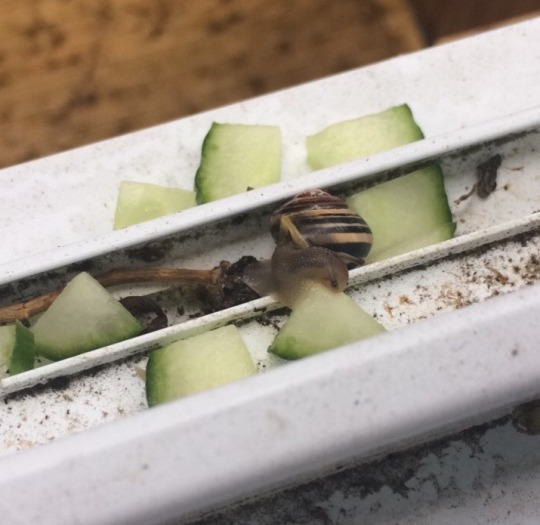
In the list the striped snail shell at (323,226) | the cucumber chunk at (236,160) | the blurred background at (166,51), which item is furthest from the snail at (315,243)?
the blurred background at (166,51)

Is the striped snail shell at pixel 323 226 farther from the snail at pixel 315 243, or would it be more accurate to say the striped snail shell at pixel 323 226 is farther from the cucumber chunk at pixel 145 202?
the cucumber chunk at pixel 145 202

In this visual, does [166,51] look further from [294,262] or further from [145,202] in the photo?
[294,262]

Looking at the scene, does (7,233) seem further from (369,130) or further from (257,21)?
(257,21)

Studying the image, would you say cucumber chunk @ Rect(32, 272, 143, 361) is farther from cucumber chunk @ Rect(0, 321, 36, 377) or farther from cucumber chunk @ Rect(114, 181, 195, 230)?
cucumber chunk @ Rect(114, 181, 195, 230)

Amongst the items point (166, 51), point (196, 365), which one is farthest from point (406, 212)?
point (166, 51)

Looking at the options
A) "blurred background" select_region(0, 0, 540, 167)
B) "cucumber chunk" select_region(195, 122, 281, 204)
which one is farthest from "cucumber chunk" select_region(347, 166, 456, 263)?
"blurred background" select_region(0, 0, 540, 167)

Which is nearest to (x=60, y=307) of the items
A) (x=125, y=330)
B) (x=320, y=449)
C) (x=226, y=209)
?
(x=125, y=330)
